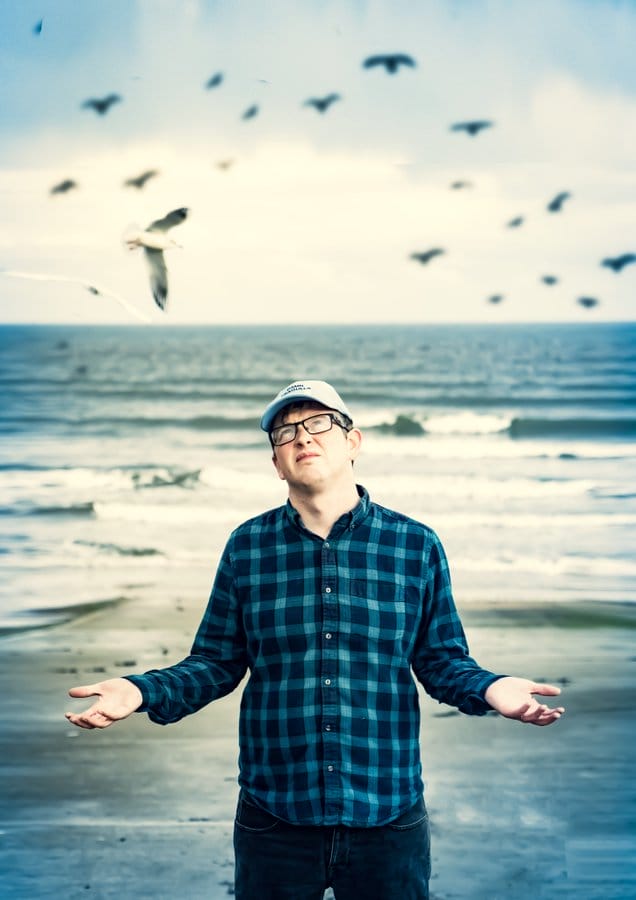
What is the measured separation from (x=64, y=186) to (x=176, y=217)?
348 inches

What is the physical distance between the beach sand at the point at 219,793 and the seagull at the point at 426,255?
11555mm

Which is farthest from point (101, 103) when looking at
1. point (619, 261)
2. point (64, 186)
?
point (619, 261)

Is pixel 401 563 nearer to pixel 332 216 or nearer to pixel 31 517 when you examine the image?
pixel 31 517

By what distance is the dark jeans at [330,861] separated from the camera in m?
1.69

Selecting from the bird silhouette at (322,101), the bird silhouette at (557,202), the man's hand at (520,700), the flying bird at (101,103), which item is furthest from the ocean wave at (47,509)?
the man's hand at (520,700)

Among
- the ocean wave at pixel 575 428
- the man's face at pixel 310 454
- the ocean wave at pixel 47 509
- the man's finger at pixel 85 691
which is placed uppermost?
the ocean wave at pixel 575 428

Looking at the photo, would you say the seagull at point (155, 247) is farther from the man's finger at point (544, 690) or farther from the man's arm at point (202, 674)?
the man's finger at point (544, 690)

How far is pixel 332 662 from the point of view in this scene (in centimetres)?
174

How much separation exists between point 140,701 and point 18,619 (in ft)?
14.1

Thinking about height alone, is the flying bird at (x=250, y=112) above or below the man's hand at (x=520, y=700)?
above

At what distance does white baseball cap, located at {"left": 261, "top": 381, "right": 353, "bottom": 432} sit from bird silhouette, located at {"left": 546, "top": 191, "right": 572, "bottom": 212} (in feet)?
43.3

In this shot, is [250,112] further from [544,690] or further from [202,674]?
[544,690]

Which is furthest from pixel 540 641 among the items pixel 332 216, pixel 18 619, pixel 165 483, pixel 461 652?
pixel 332 216

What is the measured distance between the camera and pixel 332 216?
603 inches
